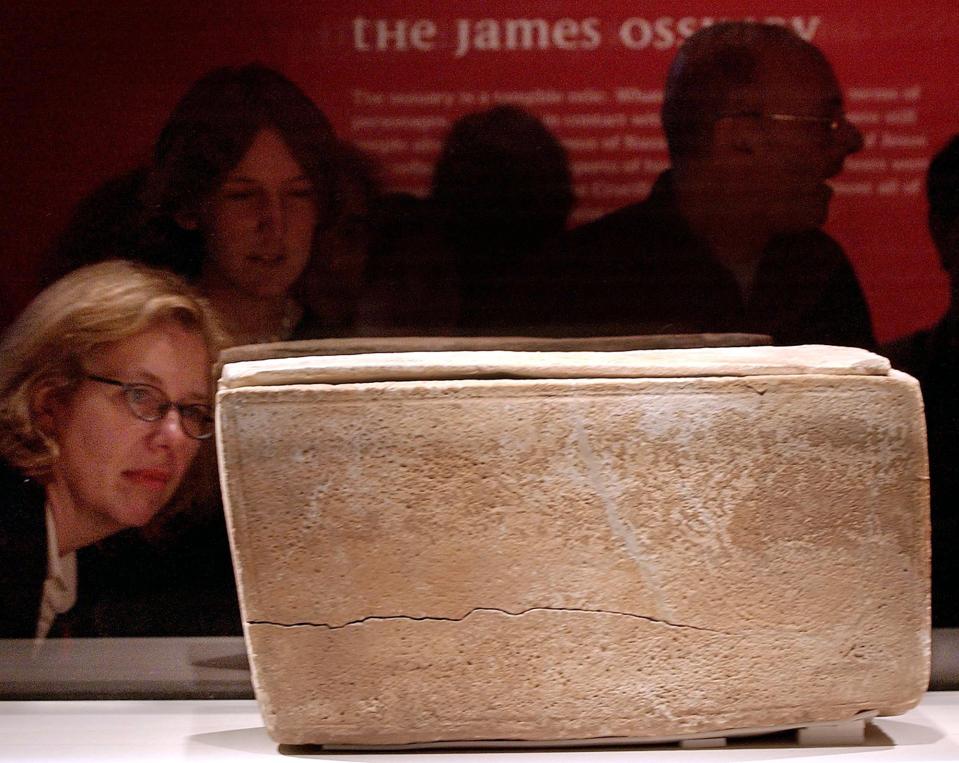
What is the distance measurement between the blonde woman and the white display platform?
9.2 inches

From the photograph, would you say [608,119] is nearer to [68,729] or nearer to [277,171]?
[277,171]

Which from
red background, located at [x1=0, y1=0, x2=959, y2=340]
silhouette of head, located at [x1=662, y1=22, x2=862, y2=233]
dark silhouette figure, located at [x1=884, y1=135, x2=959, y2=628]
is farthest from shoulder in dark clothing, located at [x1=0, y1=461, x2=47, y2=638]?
dark silhouette figure, located at [x1=884, y1=135, x2=959, y2=628]

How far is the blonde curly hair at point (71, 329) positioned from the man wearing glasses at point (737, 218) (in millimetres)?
629

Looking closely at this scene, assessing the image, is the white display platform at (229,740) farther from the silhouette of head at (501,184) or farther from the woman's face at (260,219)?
the silhouette of head at (501,184)

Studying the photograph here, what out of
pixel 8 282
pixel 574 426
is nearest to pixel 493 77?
pixel 574 426

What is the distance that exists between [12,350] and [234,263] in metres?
0.37

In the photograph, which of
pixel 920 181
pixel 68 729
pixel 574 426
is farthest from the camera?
pixel 920 181

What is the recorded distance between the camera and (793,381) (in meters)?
1.51

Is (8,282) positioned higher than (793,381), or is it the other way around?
(8,282)

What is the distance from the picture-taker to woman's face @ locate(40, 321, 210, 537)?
1801 millimetres

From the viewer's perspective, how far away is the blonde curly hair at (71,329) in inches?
71.2

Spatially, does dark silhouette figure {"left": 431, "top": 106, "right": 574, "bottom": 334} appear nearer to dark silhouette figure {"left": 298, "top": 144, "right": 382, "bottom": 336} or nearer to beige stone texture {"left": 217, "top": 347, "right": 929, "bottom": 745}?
dark silhouette figure {"left": 298, "top": 144, "right": 382, "bottom": 336}

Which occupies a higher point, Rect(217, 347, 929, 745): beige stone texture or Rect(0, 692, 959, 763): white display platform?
Rect(217, 347, 929, 745): beige stone texture

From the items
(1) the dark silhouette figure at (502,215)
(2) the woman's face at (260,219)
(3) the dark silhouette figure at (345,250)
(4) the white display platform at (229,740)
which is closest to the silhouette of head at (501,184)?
(1) the dark silhouette figure at (502,215)
